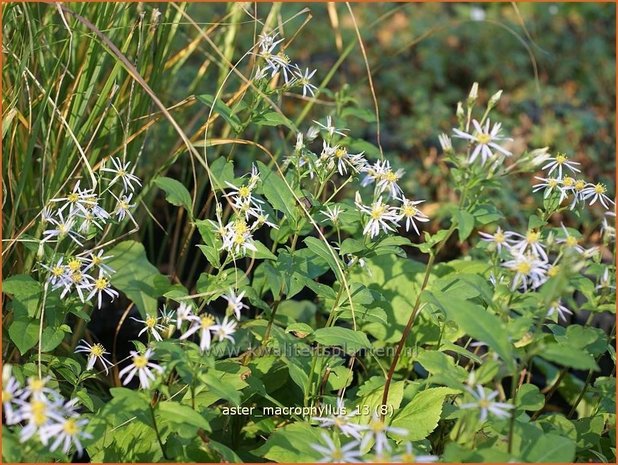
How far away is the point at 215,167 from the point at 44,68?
473 millimetres

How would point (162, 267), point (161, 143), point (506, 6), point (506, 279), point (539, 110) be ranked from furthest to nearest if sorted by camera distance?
point (506, 6), point (539, 110), point (162, 267), point (161, 143), point (506, 279)

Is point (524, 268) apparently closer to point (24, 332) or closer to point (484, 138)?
point (484, 138)

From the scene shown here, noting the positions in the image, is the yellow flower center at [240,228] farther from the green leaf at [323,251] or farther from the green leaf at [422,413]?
the green leaf at [422,413]

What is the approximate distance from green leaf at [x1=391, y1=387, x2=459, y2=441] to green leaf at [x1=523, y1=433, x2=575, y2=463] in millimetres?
254

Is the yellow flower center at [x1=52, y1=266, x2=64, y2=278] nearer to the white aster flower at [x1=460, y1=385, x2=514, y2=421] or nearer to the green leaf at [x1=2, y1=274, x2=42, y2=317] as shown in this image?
the green leaf at [x1=2, y1=274, x2=42, y2=317]

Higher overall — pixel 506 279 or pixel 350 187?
pixel 506 279

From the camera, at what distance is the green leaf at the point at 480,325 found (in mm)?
1197

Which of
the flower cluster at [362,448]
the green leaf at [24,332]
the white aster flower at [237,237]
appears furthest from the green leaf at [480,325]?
the green leaf at [24,332]

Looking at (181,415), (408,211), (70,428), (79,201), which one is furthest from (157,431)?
(408,211)

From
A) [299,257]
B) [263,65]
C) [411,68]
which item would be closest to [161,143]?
[263,65]

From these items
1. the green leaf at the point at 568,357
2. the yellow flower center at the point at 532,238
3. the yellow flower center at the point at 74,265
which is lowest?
the yellow flower center at the point at 74,265

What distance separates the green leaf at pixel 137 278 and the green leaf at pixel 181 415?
1.77ft

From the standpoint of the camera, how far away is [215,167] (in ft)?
5.71

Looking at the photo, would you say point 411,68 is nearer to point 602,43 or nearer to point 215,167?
point 602,43
